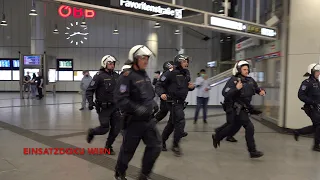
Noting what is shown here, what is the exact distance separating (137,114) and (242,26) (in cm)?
518

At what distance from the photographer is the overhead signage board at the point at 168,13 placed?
552 cm

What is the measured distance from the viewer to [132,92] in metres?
3.89

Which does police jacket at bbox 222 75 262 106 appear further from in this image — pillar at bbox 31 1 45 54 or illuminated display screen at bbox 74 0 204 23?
pillar at bbox 31 1 45 54

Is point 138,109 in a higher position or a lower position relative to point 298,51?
lower

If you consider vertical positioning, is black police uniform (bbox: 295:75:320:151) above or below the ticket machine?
below

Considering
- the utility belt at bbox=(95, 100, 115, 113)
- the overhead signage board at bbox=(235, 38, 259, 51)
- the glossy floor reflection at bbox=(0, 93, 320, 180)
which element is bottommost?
the glossy floor reflection at bbox=(0, 93, 320, 180)

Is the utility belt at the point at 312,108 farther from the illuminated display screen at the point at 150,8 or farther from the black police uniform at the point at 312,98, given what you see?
the illuminated display screen at the point at 150,8

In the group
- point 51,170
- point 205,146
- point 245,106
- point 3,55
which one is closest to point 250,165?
point 245,106

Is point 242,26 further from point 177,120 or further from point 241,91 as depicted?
point 177,120

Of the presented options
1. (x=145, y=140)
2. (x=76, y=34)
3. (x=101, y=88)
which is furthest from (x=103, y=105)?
(x=76, y=34)

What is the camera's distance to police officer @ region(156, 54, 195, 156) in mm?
5781

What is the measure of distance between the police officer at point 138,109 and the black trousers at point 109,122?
1691 millimetres

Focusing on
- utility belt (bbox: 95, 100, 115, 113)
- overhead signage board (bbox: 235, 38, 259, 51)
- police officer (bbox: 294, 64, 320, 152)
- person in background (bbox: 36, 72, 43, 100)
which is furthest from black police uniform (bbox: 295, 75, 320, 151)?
person in background (bbox: 36, 72, 43, 100)

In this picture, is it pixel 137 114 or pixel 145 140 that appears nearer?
pixel 137 114
